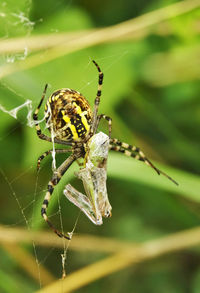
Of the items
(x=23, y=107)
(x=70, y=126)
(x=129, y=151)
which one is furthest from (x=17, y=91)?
(x=129, y=151)

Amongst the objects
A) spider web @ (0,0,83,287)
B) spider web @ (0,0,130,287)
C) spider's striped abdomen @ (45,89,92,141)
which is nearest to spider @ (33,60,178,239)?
spider's striped abdomen @ (45,89,92,141)

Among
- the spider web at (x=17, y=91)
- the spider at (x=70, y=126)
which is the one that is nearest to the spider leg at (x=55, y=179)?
the spider at (x=70, y=126)

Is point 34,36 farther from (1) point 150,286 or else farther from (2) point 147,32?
(1) point 150,286

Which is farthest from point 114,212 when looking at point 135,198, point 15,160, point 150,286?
point 15,160

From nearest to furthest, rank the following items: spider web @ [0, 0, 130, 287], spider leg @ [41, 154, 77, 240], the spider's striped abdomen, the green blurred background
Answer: the spider's striped abdomen
spider leg @ [41, 154, 77, 240]
spider web @ [0, 0, 130, 287]
the green blurred background

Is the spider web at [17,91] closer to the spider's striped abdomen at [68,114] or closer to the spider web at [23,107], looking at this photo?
the spider web at [23,107]

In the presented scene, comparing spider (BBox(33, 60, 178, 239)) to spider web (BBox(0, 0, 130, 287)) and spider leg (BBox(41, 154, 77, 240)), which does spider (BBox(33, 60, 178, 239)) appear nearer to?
spider leg (BBox(41, 154, 77, 240))

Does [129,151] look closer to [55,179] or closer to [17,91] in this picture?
[55,179]
